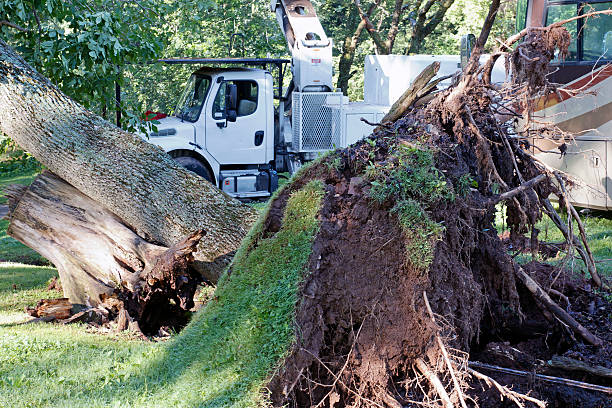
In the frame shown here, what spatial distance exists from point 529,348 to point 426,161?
5.87 feet

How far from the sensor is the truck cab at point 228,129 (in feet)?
42.8

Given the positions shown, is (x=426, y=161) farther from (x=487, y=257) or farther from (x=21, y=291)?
(x=21, y=291)

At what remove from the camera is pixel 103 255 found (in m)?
6.50

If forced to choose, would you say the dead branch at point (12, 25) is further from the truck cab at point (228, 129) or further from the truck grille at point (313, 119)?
the truck grille at point (313, 119)

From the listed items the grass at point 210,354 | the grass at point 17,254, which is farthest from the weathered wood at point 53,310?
the grass at point 17,254

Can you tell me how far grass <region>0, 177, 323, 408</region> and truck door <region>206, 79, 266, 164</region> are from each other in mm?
8068

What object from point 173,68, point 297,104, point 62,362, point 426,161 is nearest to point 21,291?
point 62,362

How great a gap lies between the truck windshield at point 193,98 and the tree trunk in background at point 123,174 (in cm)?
606

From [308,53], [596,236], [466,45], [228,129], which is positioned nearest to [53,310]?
[466,45]

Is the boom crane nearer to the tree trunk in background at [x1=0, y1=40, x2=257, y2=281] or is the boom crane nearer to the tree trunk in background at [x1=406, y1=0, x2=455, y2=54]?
the tree trunk in background at [x1=0, y1=40, x2=257, y2=281]

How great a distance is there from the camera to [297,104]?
14.3m

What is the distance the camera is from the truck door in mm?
13219

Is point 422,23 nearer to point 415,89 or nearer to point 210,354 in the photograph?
point 415,89

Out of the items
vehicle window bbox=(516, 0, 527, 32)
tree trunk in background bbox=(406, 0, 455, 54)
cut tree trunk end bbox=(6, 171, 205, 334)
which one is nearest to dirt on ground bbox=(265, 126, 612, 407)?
cut tree trunk end bbox=(6, 171, 205, 334)
